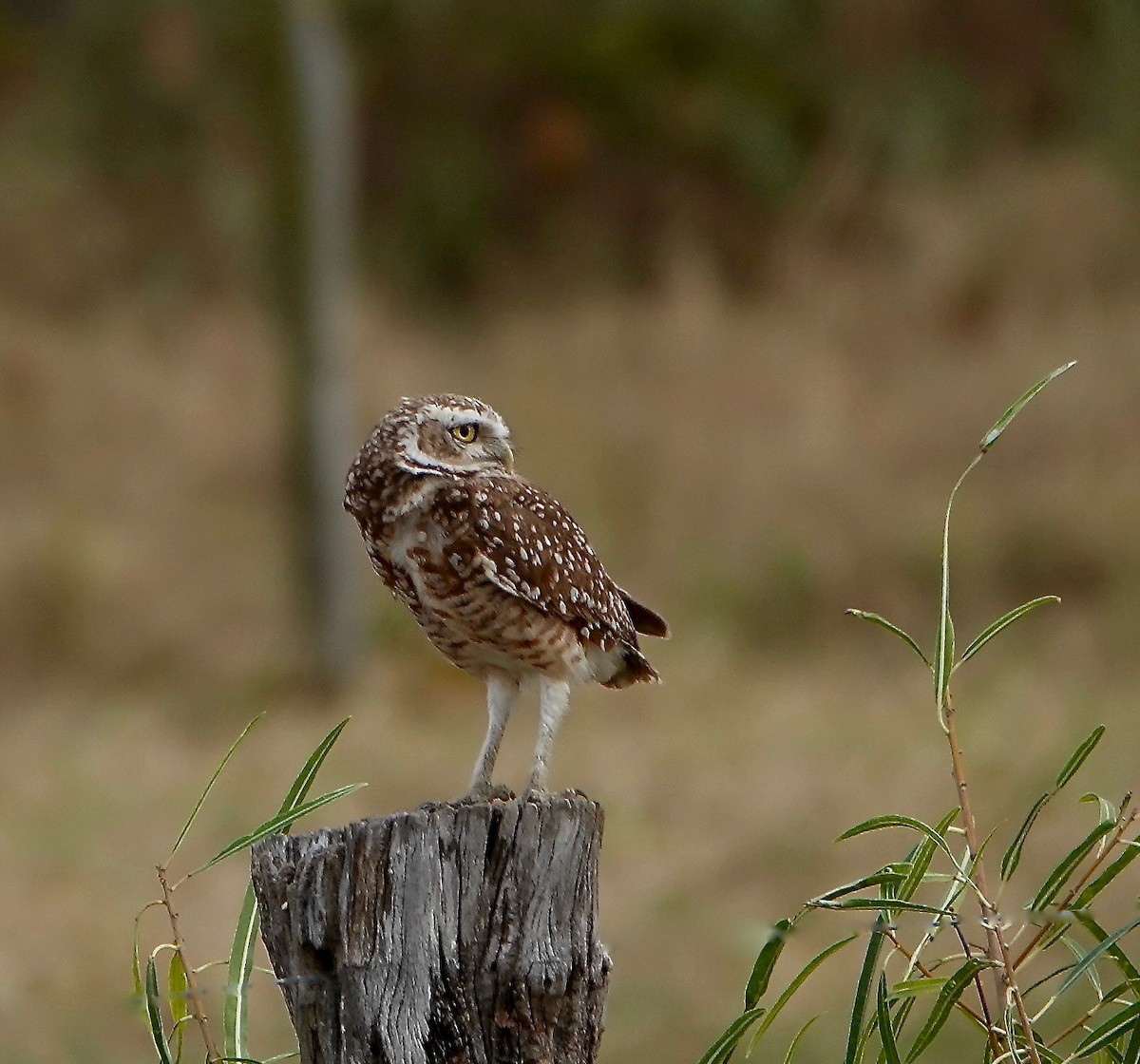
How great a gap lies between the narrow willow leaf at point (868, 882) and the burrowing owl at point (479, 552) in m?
0.93

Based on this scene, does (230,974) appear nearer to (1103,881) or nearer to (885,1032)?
(885,1032)

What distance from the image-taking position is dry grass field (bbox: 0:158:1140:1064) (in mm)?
8305

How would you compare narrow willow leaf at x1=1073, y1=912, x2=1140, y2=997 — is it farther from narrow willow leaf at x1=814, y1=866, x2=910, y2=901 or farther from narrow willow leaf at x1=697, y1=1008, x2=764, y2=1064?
narrow willow leaf at x1=697, y1=1008, x2=764, y2=1064

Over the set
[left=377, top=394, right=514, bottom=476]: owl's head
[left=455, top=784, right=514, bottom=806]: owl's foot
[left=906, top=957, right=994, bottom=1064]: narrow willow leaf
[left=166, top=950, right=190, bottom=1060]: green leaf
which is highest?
[left=377, top=394, right=514, bottom=476]: owl's head

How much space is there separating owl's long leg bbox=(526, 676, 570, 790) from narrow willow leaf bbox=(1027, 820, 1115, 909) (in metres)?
1.10

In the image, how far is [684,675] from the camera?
11414mm

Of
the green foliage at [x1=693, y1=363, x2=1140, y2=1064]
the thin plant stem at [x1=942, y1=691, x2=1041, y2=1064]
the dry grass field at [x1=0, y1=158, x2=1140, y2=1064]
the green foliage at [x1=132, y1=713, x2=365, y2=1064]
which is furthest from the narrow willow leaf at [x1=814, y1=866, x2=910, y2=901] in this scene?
the dry grass field at [x1=0, y1=158, x2=1140, y2=1064]

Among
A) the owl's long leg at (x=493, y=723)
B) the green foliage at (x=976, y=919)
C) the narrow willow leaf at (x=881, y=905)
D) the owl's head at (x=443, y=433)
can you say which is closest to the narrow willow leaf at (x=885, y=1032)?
the green foliage at (x=976, y=919)

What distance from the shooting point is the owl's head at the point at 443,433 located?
127 inches

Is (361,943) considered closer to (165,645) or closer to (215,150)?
(165,645)

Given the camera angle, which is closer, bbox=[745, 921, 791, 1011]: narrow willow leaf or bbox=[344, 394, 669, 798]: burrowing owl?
bbox=[745, 921, 791, 1011]: narrow willow leaf

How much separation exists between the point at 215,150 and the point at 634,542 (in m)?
9.15

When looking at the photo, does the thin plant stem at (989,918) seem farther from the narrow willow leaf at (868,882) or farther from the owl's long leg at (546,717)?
the owl's long leg at (546,717)

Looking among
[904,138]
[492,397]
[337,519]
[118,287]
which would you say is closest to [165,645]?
[337,519]
